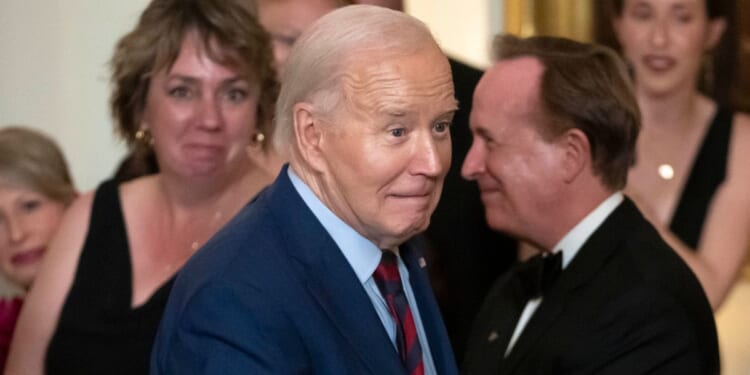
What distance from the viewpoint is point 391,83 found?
5.99 feet

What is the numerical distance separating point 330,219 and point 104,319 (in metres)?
1.13

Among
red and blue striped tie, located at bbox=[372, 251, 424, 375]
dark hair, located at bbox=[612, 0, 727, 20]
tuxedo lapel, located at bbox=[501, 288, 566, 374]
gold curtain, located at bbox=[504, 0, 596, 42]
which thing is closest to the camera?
red and blue striped tie, located at bbox=[372, 251, 424, 375]

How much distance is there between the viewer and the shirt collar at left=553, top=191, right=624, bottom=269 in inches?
112

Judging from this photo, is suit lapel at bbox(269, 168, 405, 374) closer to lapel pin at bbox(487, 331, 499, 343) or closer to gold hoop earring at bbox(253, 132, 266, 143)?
lapel pin at bbox(487, 331, 499, 343)

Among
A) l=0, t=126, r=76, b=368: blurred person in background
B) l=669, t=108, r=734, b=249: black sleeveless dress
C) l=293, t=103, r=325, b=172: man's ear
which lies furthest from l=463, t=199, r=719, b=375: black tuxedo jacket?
l=0, t=126, r=76, b=368: blurred person in background

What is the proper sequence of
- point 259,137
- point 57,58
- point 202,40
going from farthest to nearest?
point 57,58 → point 259,137 → point 202,40

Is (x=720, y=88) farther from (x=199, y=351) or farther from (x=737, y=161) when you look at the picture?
(x=199, y=351)

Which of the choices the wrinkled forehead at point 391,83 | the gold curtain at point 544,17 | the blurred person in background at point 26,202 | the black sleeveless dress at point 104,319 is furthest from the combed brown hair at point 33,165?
the wrinkled forehead at point 391,83

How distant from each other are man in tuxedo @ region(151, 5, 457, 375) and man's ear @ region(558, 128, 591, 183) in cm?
99

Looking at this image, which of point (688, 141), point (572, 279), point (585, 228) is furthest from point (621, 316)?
point (688, 141)

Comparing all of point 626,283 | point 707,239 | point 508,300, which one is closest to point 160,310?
point 508,300

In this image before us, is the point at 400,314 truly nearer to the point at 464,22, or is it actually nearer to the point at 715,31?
the point at 715,31

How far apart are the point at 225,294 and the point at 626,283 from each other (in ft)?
3.69

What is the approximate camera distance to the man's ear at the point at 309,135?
74.8 inches
